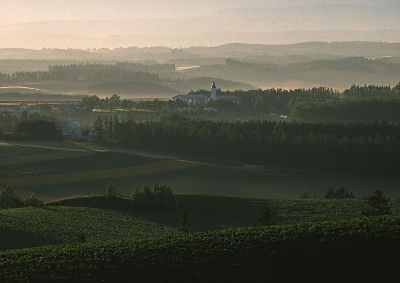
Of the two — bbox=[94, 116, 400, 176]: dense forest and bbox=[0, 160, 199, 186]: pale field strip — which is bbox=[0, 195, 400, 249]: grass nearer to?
bbox=[0, 160, 199, 186]: pale field strip

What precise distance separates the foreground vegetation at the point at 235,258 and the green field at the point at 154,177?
2242 cm

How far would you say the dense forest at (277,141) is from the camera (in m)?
59.2

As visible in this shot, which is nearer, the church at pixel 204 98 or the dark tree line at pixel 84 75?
the church at pixel 204 98

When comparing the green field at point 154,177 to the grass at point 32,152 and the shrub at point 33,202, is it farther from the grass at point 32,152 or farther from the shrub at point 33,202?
the shrub at point 33,202

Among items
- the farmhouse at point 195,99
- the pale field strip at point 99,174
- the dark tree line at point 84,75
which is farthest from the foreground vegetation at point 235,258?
the dark tree line at point 84,75

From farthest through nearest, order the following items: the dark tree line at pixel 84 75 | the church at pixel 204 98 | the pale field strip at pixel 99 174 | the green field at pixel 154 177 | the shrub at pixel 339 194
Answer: the dark tree line at pixel 84 75 → the church at pixel 204 98 → the green field at pixel 154 177 → the pale field strip at pixel 99 174 → the shrub at pixel 339 194

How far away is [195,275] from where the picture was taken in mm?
21438

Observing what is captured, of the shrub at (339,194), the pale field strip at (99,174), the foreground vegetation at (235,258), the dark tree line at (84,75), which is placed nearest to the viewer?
the foreground vegetation at (235,258)

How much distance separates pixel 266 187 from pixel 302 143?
12.3 meters

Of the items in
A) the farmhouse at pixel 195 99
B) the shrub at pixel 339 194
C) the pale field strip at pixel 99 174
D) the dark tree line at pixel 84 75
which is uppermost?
the dark tree line at pixel 84 75

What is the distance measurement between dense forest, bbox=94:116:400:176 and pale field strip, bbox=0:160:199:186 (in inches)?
282

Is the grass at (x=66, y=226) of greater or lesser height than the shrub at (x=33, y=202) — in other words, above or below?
above

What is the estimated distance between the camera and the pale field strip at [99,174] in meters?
48.6

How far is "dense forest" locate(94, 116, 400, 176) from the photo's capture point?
59.2 metres
